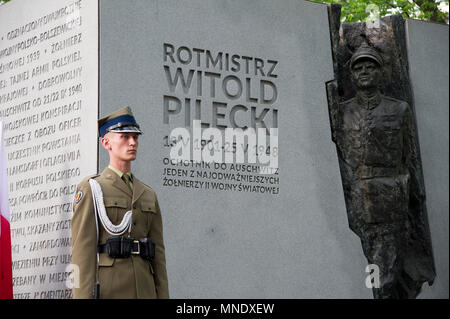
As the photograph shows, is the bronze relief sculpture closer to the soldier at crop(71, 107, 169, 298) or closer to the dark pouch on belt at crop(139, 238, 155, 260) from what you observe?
the soldier at crop(71, 107, 169, 298)

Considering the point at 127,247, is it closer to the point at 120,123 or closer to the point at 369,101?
the point at 120,123

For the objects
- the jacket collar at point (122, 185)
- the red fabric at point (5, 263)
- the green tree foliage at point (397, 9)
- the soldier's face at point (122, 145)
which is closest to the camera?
the jacket collar at point (122, 185)

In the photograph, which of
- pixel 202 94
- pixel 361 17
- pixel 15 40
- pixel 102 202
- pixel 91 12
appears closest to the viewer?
pixel 102 202

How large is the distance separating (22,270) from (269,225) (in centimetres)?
253

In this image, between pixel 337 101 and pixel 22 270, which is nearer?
pixel 22 270

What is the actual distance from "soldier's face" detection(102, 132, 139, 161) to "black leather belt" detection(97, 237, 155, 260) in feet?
2.46

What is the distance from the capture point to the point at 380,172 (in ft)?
33.1

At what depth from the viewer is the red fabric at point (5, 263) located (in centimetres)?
804

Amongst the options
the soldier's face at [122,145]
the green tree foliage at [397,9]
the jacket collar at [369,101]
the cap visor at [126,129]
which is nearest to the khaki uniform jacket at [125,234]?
the soldier's face at [122,145]

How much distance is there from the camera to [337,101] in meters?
10.3

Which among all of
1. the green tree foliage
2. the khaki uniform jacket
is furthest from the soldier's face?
the green tree foliage

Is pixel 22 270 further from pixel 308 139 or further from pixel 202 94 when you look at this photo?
pixel 308 139

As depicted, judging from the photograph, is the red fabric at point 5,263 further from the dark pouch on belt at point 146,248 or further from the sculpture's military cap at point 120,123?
the dark pouch on belt at point 146,248

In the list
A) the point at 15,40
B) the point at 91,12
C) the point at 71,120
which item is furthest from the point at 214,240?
the point at 15,40
